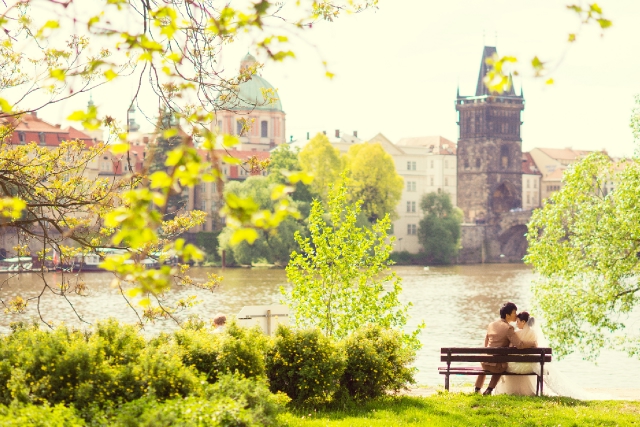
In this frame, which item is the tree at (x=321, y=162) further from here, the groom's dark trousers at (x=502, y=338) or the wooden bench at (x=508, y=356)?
the wooden bench at (x=508, y=356)

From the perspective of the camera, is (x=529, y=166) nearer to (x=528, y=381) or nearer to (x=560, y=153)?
(x=560, y=153)

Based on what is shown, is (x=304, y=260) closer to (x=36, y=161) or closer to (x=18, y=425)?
(x=36, y=161)

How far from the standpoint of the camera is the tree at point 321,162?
198ft

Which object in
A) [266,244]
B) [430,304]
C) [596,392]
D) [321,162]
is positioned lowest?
[430,304]

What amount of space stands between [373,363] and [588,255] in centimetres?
978

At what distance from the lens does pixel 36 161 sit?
33.8ft

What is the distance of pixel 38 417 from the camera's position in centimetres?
538

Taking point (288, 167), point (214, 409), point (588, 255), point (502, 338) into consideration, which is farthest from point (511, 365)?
point (288, 167)

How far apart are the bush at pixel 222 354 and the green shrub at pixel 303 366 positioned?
60cm

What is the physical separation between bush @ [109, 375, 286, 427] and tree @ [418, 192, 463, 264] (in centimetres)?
6741

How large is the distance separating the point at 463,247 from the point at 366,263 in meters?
71.5

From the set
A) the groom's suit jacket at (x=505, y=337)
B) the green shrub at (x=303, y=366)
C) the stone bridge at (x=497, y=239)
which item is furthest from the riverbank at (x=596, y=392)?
the stone bridge at (x=497, y=239)

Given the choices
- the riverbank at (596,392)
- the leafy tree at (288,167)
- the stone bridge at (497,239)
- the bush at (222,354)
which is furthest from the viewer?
the stone bridge at (497,239)

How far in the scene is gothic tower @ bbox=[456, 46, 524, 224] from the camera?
95500mm
